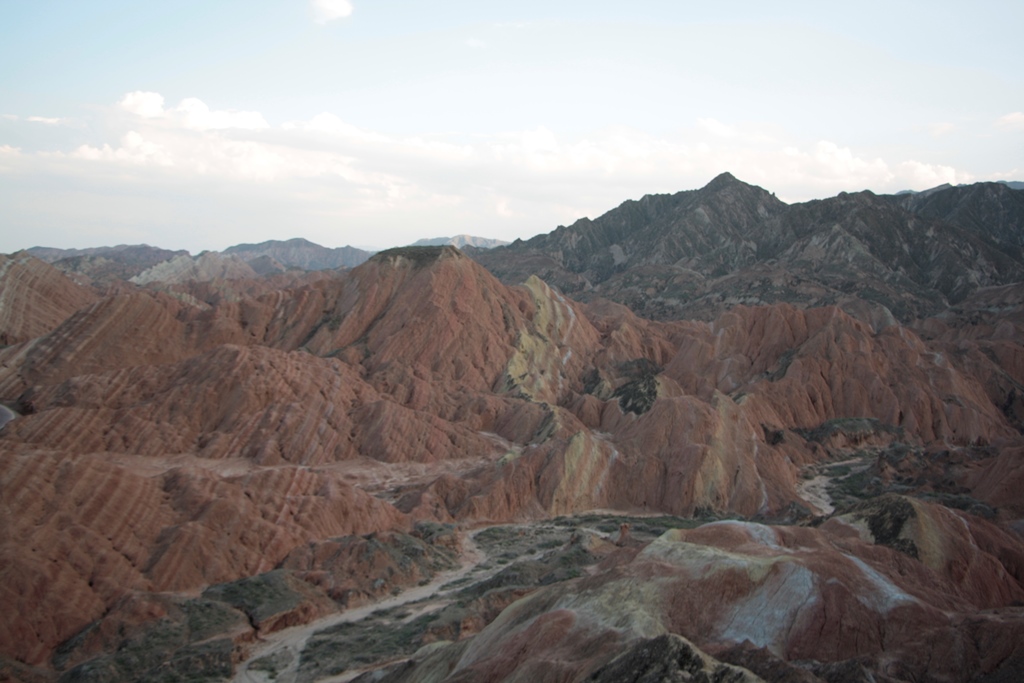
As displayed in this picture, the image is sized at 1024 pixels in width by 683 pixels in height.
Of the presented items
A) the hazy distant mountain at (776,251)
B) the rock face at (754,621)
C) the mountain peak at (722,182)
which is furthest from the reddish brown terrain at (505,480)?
the mountain peak at (722,182)

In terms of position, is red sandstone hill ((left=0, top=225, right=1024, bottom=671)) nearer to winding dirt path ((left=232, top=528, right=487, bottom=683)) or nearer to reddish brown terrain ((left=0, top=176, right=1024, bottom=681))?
reddish brown terrain ((left=0, top=176, right=1024, bottom=681))

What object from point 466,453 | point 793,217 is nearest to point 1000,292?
point 793,217

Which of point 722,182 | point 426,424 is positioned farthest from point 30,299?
point 722,182

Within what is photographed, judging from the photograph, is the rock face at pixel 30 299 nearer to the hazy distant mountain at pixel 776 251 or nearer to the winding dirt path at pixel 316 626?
the winding dirt path at pixel 316 626

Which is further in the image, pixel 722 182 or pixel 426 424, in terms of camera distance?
pixel 722 182

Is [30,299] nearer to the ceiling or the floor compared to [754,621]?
nearer to the ceiling

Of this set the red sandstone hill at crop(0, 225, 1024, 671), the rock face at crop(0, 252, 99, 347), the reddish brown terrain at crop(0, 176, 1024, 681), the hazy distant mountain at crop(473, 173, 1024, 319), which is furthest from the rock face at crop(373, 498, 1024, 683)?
the hazy distant mountain at crop(473, 173, 1024, 319)

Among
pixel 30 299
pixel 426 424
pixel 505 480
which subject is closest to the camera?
pixel 505 480

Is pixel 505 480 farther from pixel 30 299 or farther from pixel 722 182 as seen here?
pixel 722 182
